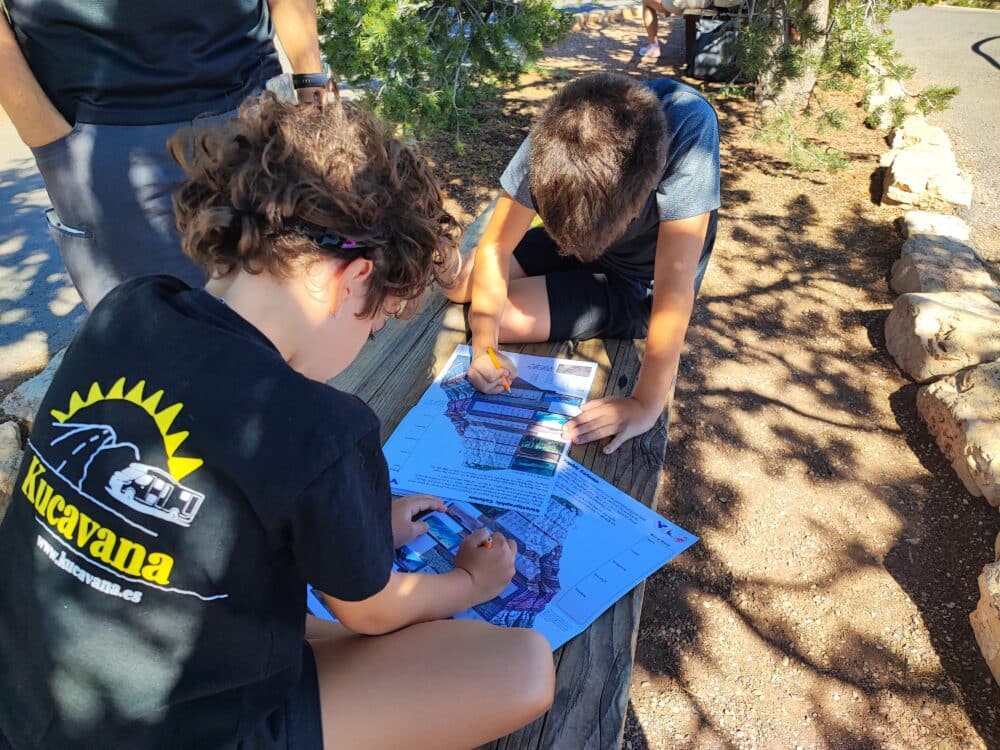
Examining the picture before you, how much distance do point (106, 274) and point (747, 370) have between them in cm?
227

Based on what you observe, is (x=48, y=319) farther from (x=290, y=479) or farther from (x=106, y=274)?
(x=290, y=479)

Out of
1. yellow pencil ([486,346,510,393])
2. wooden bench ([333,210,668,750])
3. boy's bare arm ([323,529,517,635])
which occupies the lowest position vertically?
wooden bench ([333,210,668,750])

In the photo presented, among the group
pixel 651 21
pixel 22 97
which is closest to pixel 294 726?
pixel 22 97

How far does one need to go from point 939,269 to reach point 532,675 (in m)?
2.93

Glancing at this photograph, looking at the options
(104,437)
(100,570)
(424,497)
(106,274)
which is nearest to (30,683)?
(100,570)

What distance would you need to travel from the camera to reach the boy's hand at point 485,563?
4.05 feet

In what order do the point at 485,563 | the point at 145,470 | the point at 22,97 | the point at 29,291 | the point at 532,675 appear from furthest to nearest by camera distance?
1. the point at 29,291
2. the point at 22,97
3. the point at 485,563
4. the point at 532,675
5. the point at 145,470

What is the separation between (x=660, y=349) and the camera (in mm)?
1701

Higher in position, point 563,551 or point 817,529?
point 563,551

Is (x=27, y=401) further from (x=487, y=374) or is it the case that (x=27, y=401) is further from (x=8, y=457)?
(x=487, y=374)

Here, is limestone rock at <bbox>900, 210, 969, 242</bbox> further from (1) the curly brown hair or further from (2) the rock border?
(1) the curly brown hair

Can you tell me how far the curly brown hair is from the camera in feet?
3.14

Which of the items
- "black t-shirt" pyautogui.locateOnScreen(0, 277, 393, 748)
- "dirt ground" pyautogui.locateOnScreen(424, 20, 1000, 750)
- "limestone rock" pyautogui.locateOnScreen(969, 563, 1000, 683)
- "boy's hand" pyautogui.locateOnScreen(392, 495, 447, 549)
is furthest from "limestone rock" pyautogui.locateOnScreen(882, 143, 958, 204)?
"black t-shirt" pyautogui.locateOnScreen(0, 277, 393, 748)

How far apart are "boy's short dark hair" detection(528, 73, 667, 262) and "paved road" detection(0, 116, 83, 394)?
2360mm
